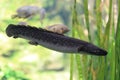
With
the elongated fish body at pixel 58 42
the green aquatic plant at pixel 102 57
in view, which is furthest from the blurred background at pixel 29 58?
the elongated fish body at pixel 58 42

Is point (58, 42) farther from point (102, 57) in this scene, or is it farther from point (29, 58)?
point (29, 58)

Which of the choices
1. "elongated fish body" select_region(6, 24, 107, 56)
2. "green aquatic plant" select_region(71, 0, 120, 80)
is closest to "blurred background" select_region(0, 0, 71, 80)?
"green aquatic plant" select_region(71, 0, 120, 80)

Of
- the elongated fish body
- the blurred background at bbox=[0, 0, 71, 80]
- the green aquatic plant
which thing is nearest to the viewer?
the elongated fish body

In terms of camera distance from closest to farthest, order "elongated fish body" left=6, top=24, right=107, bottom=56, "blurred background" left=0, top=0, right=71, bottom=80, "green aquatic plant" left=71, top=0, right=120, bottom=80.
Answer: "elongated fish body" left=6, top=24, right=107, bottom=56, "green aquatic plant" left=71, top=0, right=120, bottom=80, "blurred background" left=0, top=0, right=71, bottom=80

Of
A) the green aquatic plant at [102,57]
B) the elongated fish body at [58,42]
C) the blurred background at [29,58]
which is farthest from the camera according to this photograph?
the blurred background at [29,58]

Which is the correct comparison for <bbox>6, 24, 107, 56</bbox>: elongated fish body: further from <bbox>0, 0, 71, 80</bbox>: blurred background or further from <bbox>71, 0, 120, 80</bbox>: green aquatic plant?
<bbox>0, 0, 71, 80</bbox>: blurred background

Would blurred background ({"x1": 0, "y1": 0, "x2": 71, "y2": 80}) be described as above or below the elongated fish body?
above

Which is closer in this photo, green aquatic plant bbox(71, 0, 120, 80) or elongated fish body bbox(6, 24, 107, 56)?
elongated fish body bbox(6, 24, 107, 56)

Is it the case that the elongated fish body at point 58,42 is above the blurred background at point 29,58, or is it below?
below

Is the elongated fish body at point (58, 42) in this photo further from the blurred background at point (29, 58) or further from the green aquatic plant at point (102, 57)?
the blurred background at point (29, 58)

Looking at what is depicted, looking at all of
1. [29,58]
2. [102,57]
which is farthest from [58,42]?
[29,58]
